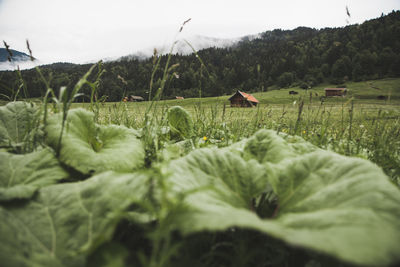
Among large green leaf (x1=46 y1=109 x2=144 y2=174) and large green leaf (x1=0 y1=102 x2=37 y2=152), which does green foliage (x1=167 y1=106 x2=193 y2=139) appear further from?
large green leaf (x1=0 y1=102 x2=37 y2=152)

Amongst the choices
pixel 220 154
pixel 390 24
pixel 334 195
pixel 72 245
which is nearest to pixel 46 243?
pixel 72 245

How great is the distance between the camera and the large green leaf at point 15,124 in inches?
52.0

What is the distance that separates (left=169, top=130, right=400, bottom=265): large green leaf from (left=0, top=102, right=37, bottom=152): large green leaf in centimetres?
117

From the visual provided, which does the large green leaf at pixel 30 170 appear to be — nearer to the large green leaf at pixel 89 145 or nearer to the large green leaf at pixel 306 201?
the large green leaf at pixel 89 145

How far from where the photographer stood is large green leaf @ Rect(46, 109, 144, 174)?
3.31 feet

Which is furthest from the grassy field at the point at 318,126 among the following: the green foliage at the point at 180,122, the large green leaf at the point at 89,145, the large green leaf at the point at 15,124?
the large green leaf at the point at 15,124

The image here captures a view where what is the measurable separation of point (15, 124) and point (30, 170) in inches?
29.1

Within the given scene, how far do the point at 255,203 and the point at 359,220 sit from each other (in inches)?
20.4

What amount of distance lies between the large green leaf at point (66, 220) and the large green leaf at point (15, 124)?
0.75 metres

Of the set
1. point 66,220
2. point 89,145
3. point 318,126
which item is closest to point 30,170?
point 89,145

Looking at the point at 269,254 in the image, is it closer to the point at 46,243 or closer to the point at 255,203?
the point at 255,203

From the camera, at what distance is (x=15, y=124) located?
144 centimetres

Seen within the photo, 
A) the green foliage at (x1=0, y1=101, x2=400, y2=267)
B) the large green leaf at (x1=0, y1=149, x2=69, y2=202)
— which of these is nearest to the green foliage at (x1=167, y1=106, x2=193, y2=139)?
the green foliage at (x1=0, y1=101, x2=400, y2=267)

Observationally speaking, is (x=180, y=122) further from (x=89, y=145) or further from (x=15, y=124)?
(x=15, y=124)
